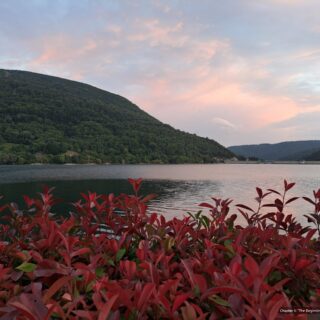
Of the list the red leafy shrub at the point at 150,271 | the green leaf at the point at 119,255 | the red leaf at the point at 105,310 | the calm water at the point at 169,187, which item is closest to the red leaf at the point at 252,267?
the red leafy shrub at the point at 150,271

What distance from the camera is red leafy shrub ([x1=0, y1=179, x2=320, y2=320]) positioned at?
162 centimetres

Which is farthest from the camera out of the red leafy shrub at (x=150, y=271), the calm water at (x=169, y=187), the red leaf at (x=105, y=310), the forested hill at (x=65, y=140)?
the forested hill at (x=65, y=140)

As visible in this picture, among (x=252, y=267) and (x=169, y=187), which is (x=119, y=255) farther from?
(x=169, y=187)

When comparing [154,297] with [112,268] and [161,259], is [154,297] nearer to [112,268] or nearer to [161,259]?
[161,259]

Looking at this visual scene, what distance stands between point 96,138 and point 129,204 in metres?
186

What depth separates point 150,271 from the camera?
2.05m

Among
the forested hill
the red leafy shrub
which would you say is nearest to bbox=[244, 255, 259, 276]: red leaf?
the red leafy shrub

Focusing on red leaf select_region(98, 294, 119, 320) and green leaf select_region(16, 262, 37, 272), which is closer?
red leaf select_region(98, 294, 119, 320)

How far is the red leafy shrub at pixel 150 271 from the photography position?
63.9 inches

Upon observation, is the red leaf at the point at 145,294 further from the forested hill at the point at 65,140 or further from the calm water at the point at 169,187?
the forested hill at the point at 65,140

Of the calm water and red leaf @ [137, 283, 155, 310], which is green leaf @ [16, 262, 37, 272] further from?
the calm water

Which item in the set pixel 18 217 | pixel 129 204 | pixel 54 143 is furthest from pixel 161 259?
pixel 54 143

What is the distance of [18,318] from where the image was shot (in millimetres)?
1571

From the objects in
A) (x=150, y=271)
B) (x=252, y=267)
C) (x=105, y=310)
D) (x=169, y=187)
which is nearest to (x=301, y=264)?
(x=252, y=267)
